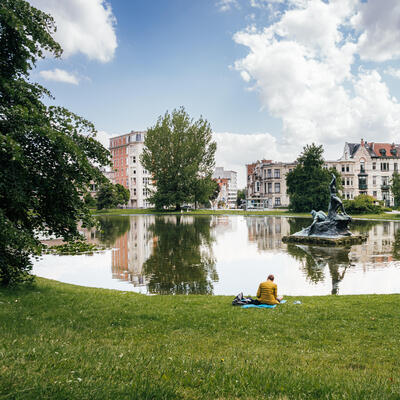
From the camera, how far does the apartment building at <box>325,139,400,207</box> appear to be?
92375mm

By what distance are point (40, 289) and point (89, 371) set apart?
25.7 feet

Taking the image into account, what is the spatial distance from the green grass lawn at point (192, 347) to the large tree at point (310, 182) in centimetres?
5938

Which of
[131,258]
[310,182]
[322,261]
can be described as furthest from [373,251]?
[310,182]

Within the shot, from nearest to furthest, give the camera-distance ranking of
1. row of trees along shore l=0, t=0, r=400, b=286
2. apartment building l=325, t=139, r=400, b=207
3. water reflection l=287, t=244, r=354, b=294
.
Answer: row of trees along shore l=0, t=0, r=400, b=286 < water reflection l=287, t=244, r=354, b=294 < apartment building l=325, t=139, r=400, b=207

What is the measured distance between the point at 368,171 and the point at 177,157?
54.4 m

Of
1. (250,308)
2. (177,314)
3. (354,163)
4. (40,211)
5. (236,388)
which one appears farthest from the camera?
(354,163)

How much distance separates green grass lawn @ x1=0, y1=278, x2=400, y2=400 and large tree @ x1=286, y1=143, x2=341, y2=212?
59.4 meters

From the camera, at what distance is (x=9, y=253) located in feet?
35.1

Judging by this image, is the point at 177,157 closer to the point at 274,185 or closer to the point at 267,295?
the point at 274,185

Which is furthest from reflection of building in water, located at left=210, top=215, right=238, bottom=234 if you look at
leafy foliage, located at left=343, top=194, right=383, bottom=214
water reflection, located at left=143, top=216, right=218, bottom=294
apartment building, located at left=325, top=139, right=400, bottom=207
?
apartment building, located at left=325, top=139, right=400, bottom=207

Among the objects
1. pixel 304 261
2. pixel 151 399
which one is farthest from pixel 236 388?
pixel 304 261

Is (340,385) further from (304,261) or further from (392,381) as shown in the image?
(304,261)

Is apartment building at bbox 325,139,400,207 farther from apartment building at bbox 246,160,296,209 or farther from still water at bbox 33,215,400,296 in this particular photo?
still water at bbox 33,215,400,296

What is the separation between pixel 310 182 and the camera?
67.9 m
